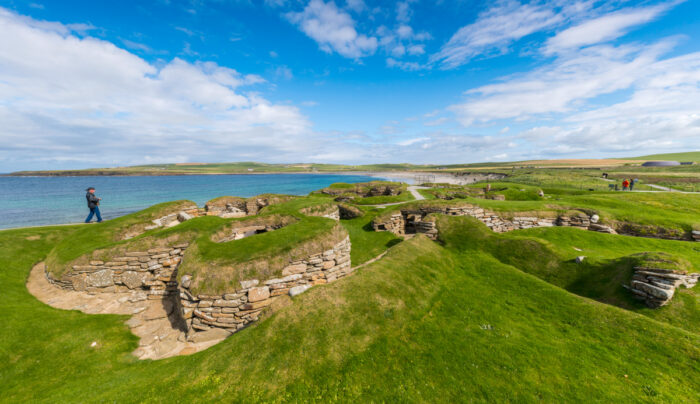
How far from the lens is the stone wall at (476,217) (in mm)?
16219

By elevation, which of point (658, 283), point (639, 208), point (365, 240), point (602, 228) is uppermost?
point (639, 208)

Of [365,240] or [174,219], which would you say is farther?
[174,219]

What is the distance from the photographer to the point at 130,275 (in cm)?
1280

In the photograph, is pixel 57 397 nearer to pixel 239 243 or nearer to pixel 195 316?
pixel 195 316

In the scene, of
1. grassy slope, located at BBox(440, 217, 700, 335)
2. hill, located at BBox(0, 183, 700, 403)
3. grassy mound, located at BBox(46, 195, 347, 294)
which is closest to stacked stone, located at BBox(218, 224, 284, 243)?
grassy mound, located at BBox(46, 195, 347, 294)

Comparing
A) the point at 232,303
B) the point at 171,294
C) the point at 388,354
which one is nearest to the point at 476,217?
the point at 388,354

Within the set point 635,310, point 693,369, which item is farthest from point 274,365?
point 635,310

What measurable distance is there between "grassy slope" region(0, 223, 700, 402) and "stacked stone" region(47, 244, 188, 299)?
2.49 meters

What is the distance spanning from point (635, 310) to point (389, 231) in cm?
1385

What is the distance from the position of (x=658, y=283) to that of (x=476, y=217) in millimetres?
10294

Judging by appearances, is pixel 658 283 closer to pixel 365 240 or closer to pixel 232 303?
pixel 365 240

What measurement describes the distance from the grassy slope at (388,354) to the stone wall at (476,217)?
7.74 m

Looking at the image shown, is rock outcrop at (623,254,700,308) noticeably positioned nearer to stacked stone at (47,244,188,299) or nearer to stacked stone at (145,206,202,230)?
stacked stone at (47,244,188,299)

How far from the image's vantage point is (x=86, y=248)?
1330 centimetres
